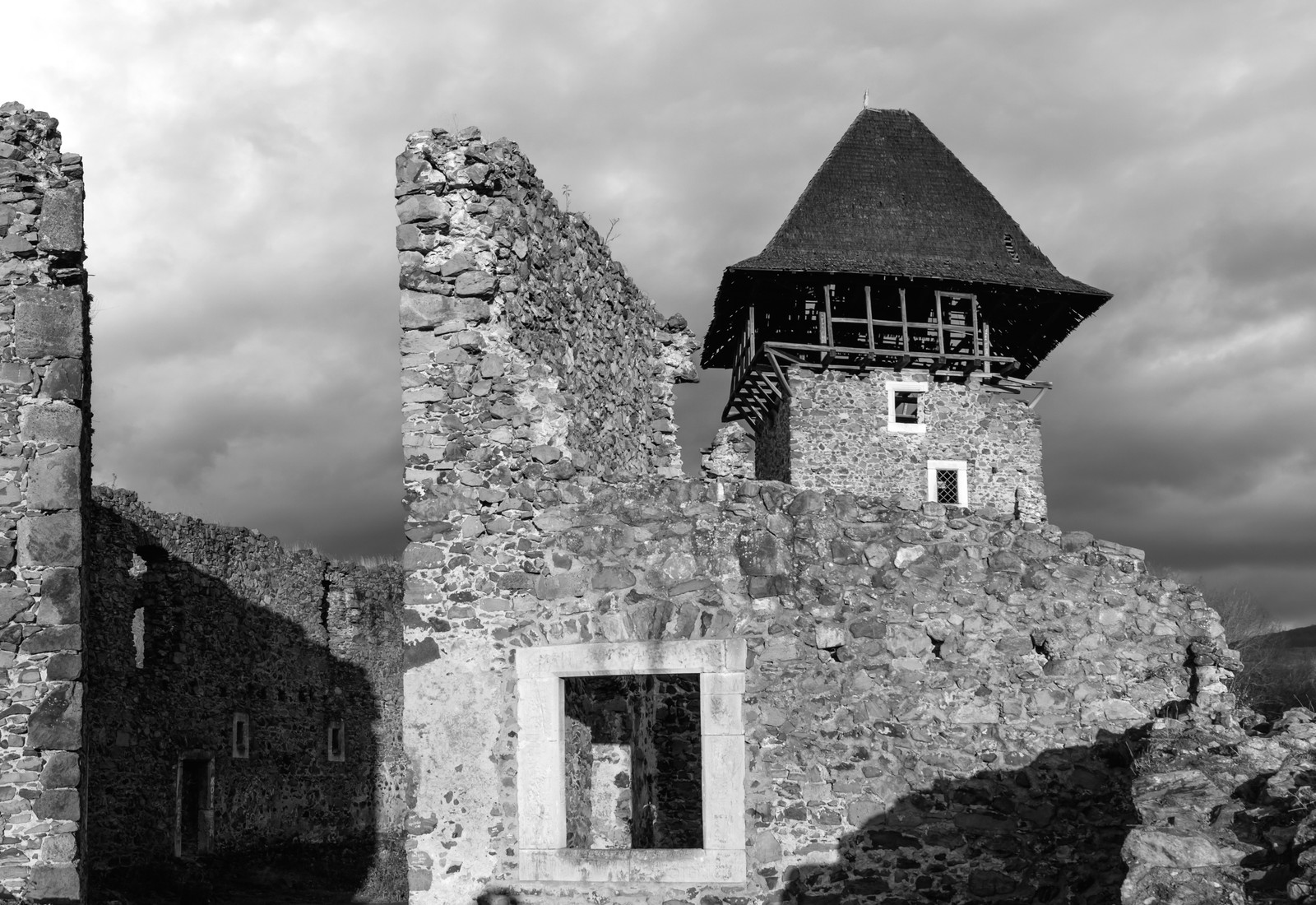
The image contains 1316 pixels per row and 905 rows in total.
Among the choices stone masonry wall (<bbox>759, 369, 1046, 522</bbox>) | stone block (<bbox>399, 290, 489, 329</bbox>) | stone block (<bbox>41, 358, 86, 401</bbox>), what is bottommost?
stone block (<bbox>41, 358, 86, 401</bbox>)

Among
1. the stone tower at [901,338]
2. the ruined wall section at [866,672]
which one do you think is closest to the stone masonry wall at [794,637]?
the ruined wall section at [866,672]

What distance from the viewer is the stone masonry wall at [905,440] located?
85.4ft

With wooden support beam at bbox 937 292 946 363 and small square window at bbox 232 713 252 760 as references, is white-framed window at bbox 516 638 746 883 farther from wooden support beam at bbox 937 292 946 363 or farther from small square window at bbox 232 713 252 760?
wooden support beam at bbox 937 292 946 363

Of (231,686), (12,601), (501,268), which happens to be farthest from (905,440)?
(12,601)

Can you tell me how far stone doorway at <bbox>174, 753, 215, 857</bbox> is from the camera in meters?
16.8

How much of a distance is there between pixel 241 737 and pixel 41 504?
32.1ft

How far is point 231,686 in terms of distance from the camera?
719 inches

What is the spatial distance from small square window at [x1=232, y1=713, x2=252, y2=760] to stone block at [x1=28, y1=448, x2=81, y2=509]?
9.50 metres

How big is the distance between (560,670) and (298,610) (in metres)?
13.0

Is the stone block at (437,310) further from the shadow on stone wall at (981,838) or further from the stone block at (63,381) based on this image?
the shadow on stone wall at (981,838)

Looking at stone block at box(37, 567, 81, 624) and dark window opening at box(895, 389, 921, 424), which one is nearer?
stone block at box(37, 567, 81, 624)

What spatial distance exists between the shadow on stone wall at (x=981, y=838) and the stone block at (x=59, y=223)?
6685mm

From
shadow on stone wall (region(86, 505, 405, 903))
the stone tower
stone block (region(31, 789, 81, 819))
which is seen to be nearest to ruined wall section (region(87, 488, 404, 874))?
shadow on stone wall (region(86, 505, 405, 903))

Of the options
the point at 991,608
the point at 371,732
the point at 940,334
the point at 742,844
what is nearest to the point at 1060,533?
the point at 991,608
